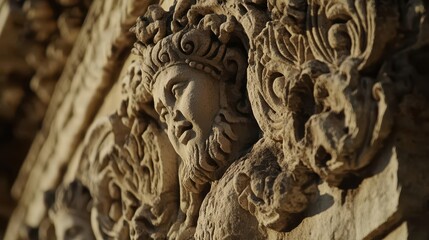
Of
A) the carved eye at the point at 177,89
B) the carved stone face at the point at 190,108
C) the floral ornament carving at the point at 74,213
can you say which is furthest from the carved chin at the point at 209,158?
the floral ornament carving at the point at 74,213

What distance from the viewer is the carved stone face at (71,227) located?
358 centimetres

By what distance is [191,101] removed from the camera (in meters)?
2.68

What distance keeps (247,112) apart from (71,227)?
1.05 metres

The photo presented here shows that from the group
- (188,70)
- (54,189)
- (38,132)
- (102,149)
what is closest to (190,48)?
(188,70)

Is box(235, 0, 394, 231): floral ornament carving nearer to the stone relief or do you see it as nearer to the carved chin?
the stone relief

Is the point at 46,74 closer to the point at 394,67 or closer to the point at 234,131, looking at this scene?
the point at 234,131

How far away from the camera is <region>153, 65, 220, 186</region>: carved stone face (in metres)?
2.67

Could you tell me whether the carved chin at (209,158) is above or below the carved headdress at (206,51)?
below

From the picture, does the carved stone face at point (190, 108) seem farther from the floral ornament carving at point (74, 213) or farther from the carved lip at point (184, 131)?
the floral ornament carving at point (74, 213)

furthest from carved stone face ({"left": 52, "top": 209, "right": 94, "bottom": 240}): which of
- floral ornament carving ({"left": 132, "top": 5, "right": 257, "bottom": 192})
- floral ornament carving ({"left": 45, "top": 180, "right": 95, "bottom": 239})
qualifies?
floral ornament carving ({"left": 132, "top": 5, "right": 257, "bottom": 192})

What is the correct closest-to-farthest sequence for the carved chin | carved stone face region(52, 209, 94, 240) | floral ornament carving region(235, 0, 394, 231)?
floral ornament carving region(235, 0, 394, 231) → the carved chin → carved stone face region(52, 209, 94, 240)

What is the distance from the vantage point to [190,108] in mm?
2676

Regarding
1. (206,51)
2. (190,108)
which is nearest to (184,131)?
(190,108)

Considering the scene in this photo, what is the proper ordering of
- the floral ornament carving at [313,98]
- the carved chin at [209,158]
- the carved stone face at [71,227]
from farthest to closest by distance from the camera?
1. the carved stone face at [71,227]
2. the carved chin at [209,158]
3. the floral ornament carving at [313,98]
